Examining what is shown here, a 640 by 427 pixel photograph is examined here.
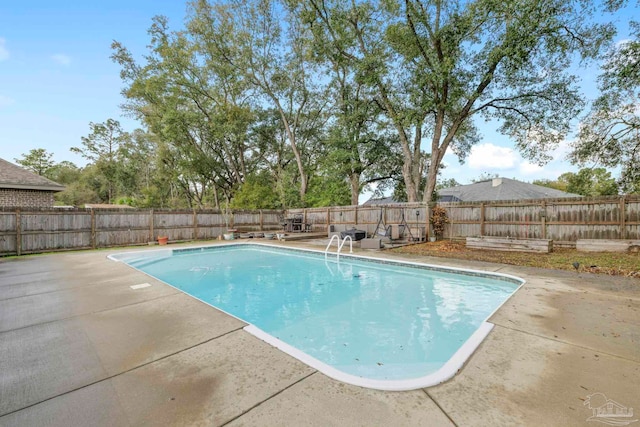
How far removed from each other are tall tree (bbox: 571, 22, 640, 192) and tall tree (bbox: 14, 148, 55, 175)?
167ft

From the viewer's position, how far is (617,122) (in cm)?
909

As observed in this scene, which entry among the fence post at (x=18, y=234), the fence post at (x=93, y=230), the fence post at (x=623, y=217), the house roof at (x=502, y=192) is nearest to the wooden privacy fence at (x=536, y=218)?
the fence post at (x=623, y=217)

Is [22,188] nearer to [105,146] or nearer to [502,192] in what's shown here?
[105,146]

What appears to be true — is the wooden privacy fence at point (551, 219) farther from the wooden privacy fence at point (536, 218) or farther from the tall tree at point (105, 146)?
the tall tree at point (105, 146)

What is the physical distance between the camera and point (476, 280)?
518 centimetres

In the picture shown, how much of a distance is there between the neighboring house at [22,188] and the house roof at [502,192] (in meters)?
24.4

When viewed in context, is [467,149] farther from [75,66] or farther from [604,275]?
[75,66]

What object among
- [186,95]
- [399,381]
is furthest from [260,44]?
[399,381]

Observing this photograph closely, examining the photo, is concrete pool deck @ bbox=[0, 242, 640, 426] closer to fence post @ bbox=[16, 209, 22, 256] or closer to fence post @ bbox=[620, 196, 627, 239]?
fence post @ bbox=[620, 196, 627, 239]

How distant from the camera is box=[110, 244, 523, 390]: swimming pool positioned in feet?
8.38

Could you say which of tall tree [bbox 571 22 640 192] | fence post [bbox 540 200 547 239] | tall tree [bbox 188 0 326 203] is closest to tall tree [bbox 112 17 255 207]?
tall tree [bbox 188 0 326 203]

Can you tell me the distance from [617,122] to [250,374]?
46.0ft

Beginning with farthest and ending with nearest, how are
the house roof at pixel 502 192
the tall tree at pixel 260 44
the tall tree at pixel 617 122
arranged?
the house roof at pixel 502 192
the tall tree at pixel 260 44
the tall tree at pixel 617 122

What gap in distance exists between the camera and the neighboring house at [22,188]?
1105 cm
